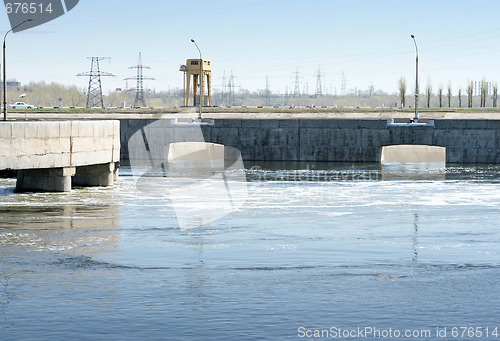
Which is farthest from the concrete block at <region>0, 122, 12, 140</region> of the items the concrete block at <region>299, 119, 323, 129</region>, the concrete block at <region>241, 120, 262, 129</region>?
the concrete block at <region>299, 119, 323, 129</region>

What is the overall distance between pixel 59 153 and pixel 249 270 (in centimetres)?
1738

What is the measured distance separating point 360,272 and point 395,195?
66.1 ft

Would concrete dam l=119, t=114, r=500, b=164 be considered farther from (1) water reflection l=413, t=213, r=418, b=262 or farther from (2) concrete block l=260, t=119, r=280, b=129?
(1) water reflection l=413, t=213, r=418, b=262

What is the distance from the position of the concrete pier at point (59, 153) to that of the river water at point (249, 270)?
1260 mm

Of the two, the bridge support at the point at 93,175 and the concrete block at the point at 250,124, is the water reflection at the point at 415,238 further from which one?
the concrete block at the point at 250,124

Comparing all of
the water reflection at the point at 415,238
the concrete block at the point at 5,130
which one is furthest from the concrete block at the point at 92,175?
the water reflection at the point at 415,238

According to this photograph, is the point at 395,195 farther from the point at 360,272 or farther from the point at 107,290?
the point at 107,290

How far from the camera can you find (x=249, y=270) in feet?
63.9

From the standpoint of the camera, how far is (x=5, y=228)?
26.5 metres

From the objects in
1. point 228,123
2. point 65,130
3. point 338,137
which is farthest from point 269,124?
point 65,130

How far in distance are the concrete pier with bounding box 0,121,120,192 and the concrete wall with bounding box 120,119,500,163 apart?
23.1 meters

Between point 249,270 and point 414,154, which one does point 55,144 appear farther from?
point 414,154

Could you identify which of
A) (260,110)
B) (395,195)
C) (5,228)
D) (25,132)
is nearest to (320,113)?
(260,110)

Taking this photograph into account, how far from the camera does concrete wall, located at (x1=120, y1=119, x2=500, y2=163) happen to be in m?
60.7
